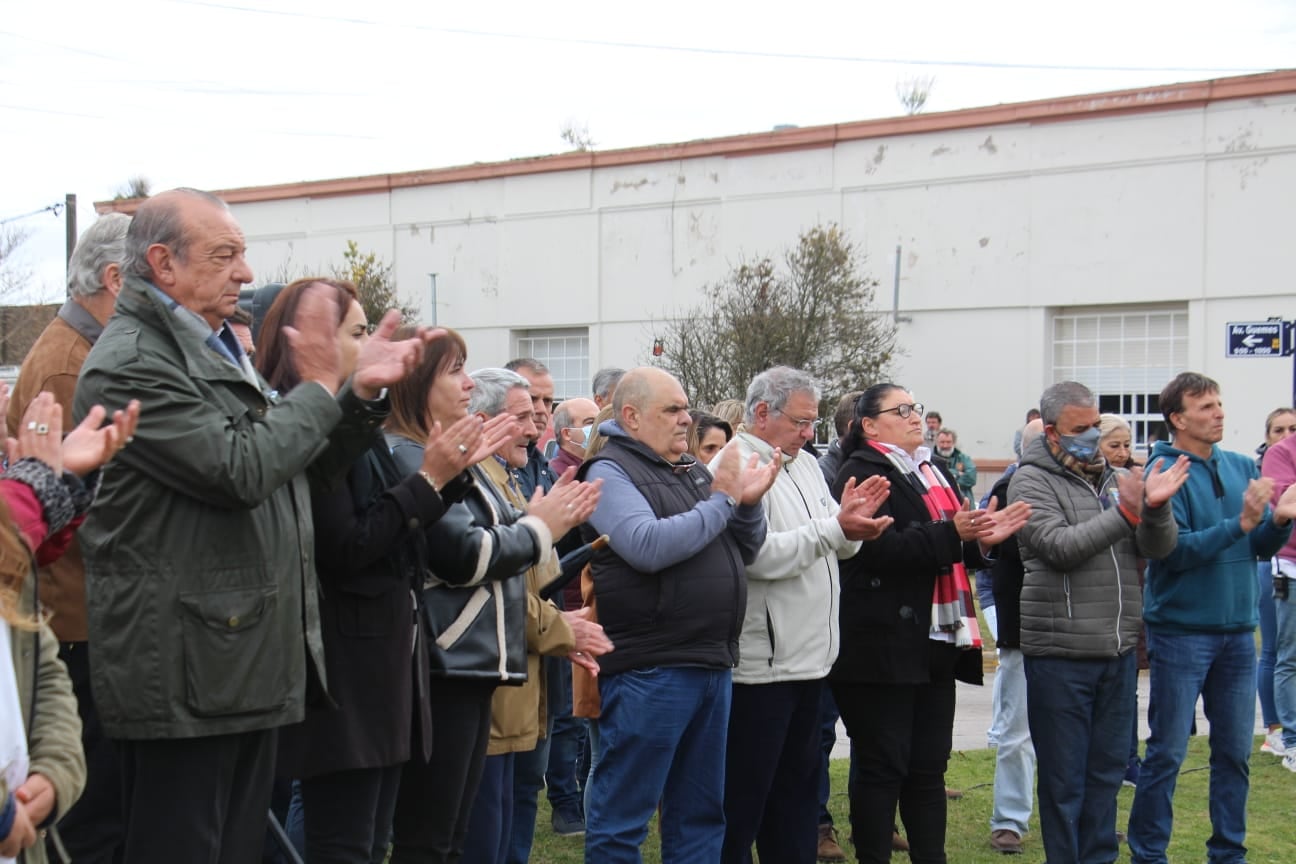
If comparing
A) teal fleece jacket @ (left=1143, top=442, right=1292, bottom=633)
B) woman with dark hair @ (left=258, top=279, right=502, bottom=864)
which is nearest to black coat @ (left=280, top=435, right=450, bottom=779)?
woman with dark hair @ (left=258, top=279, right=502, bottom=864)

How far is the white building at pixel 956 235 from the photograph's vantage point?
22750mm

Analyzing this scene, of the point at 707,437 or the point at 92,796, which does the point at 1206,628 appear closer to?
the point at 707,437

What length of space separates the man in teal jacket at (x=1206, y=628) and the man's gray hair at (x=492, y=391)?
3.04 meters

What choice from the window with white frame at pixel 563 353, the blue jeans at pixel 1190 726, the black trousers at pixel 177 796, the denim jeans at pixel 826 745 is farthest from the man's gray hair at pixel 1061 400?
the window with white frame at pixel 563 353

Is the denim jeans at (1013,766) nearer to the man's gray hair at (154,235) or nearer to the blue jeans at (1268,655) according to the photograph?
the blue jeans at (1268,655)

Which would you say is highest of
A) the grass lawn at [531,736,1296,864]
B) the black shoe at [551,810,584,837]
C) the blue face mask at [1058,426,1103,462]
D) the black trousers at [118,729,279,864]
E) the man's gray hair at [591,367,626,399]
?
the man's gray hair at [591,367,626,399]

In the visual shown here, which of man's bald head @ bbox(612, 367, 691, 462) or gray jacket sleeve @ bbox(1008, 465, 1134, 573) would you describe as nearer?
man's bald head @ bbox(612, 367, 691, 462)

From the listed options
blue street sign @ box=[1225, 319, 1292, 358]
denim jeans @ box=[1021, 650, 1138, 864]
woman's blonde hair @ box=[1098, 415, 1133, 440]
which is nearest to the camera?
denim jeans @ box=[1021, 650, 1138, 864]

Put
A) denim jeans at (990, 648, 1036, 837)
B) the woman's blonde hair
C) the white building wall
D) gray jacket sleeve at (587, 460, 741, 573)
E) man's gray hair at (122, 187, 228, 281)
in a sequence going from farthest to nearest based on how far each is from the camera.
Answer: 1. the white building wall
2. denim jeans at (990, 648, 1036, 837)
3. the woman's blonde hair
4. gray jacket sleeve at (587, 460, 741, 573)
5. man's gray hair at (122, 187, 228, 281)

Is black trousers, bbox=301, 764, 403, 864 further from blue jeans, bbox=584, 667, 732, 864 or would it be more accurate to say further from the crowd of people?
blue jeans, bbox=584, 667, 732, 864

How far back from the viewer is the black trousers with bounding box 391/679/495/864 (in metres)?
4.15

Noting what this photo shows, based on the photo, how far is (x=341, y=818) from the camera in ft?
12.6

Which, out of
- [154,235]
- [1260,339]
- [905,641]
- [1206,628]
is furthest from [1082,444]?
[1260,339]

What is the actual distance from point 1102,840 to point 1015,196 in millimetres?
19971
